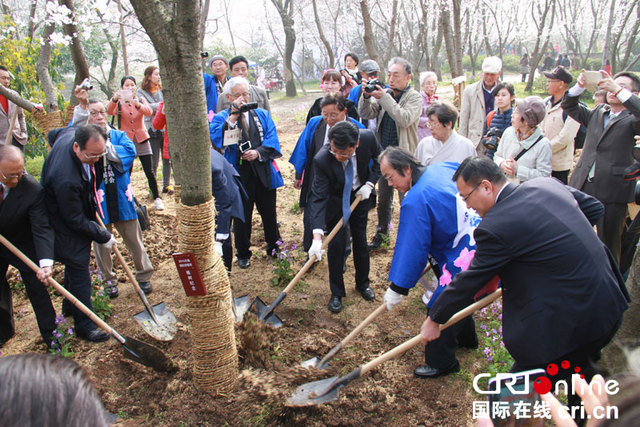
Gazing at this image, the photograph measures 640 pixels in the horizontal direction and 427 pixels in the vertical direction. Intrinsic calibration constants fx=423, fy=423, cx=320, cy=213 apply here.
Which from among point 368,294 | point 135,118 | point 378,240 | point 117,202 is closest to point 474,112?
point 378,240

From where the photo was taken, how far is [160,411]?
298 cm

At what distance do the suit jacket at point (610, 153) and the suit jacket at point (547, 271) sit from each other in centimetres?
216

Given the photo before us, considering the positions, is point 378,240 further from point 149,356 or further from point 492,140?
point 149,356

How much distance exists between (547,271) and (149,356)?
2.82 meters

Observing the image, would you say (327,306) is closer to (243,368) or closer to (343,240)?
(343,240)

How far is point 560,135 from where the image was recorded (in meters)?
4.78

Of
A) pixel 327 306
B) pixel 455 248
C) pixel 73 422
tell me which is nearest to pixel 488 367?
pixel 455 248

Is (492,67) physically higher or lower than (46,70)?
lower

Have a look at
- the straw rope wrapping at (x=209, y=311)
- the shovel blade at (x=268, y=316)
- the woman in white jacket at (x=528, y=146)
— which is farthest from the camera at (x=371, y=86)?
the straw rope wrapping at (x=209, y=311)

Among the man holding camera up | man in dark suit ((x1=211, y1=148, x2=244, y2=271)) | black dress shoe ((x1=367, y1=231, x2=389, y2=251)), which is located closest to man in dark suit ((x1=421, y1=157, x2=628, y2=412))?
man in dark suit ((x1=211, y1=148, x2=244, y2=271))

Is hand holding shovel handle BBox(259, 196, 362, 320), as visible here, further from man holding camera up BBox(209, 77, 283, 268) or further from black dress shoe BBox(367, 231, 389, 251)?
black dress shoe BBox(367, 231, 389, 251)

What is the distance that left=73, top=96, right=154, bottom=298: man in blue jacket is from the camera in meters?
4.18

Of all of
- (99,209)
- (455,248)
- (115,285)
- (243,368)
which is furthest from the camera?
(115,285)

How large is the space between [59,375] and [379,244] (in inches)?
182
